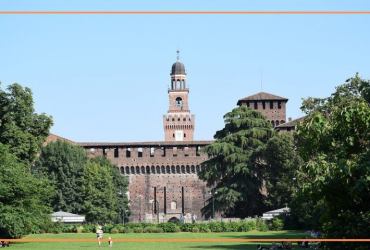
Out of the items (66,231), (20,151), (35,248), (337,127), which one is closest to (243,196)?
(66,231)

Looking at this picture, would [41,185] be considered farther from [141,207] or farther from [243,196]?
[141,207]

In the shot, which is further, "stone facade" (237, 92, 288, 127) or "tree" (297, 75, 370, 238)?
"stone facade" (237, 92, 288, 127)

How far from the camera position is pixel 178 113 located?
101m

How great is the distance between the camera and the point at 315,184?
51.2 ft

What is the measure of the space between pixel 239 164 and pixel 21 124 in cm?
1387

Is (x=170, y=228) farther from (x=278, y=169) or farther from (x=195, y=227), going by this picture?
(x=278, y=169)

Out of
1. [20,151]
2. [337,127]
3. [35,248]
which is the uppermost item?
[20,151]

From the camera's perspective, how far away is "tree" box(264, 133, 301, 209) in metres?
45.9

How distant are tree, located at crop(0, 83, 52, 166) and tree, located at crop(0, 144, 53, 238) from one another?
6.60 meters

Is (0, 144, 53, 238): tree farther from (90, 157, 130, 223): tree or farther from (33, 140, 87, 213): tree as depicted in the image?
(90, 157, 130, 223): tree

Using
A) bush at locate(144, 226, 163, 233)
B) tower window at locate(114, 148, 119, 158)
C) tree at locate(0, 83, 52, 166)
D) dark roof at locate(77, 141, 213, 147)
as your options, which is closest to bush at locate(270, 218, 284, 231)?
bush at locate(144, 226, 163, 233)

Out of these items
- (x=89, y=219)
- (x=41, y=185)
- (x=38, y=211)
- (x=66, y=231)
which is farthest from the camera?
(x=89, y=219)

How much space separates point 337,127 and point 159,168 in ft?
182

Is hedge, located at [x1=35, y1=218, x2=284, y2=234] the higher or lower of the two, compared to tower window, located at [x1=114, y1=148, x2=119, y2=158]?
lower
